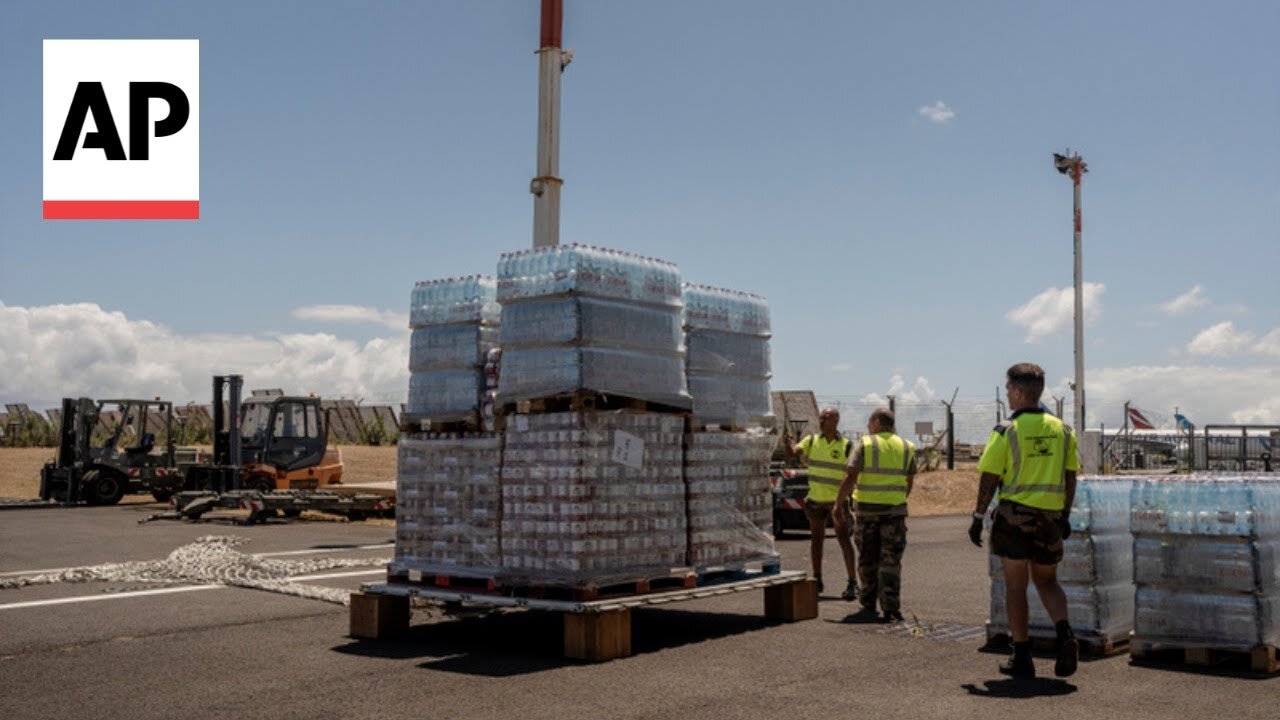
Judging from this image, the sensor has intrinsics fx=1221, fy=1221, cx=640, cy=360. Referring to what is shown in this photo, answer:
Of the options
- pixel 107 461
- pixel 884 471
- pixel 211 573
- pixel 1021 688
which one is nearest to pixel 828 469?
pixel 884 471

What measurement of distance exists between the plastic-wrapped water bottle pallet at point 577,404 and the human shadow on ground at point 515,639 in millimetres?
1688

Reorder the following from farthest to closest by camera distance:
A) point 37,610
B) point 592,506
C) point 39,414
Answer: point 39,414
point 37,610
point 592,506

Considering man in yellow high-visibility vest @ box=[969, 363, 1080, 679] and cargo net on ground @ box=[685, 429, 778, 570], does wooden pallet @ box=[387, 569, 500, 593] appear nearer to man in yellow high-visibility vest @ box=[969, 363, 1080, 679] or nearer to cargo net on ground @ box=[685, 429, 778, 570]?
cargo net on ground @ box=[685, 429, 778, 570]

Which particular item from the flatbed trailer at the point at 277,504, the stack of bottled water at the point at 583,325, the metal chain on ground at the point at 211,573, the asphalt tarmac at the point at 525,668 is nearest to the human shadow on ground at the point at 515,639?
the asphalt tarmac at the point at 525,668

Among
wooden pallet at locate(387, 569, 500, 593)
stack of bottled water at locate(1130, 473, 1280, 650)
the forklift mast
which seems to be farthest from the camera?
the forklift mast

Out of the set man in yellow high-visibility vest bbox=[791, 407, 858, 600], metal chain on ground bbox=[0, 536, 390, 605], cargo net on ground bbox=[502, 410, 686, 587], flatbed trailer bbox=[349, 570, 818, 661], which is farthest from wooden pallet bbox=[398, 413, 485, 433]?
man in yellow high-visibility vest bbox=[791, 407, 858, 600]

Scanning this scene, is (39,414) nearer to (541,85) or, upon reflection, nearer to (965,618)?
(541,85)

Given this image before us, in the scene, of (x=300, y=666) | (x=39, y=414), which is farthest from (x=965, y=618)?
(x=39, y=414)

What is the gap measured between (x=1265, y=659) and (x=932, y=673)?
204cm

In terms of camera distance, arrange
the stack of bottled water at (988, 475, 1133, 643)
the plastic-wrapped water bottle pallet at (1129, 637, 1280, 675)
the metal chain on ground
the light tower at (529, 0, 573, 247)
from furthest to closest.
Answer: the light tower at (529, 0, 573, 247) → the metal chain on ground → the stack of bottled water at (988, 475, 1133, 643) → the plastic-wrapped water bottle pallet at (1129, 637, 1280, 675)

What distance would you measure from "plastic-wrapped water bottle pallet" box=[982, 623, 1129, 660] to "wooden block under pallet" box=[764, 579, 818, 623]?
176cm

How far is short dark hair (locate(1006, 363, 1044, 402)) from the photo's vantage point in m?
7.90

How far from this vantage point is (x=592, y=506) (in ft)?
27.3

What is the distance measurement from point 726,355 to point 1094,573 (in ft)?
10.8
